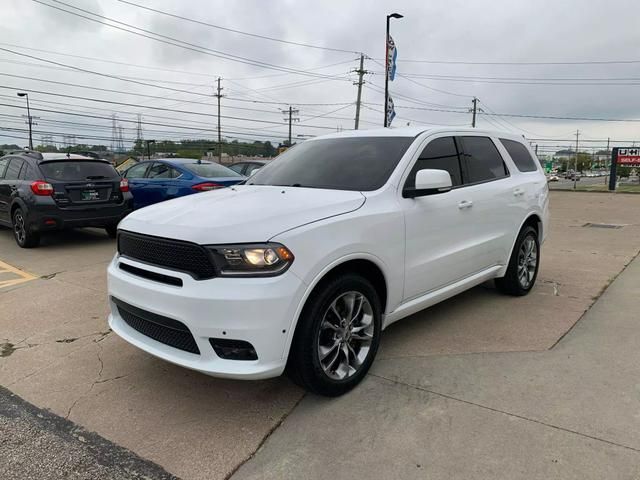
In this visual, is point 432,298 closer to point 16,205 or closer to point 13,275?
point 13,275

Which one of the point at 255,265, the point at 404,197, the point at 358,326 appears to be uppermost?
the point at 404,197

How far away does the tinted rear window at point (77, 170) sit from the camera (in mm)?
8203

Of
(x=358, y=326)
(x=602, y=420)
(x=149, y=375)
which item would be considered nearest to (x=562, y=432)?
(x=602, y=420)

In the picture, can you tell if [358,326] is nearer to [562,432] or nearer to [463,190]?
[562,432]

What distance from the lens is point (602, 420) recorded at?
9.36ft

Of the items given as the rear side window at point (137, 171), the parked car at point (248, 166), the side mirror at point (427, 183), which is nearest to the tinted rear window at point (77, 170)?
the rear side window at point (137, 171)

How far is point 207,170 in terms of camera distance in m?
9.56

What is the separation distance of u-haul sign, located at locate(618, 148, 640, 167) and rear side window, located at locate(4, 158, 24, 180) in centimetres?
3022

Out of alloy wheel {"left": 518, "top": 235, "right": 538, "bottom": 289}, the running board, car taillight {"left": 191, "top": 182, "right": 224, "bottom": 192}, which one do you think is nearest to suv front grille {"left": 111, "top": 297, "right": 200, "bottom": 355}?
the running board

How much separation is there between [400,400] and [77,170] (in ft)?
24.1

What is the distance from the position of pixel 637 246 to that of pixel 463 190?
6133 mm

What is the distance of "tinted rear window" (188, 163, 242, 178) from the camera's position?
367 inches

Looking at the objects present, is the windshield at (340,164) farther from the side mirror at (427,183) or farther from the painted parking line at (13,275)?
the painted parking line at (13,275)

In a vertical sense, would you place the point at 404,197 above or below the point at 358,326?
above
